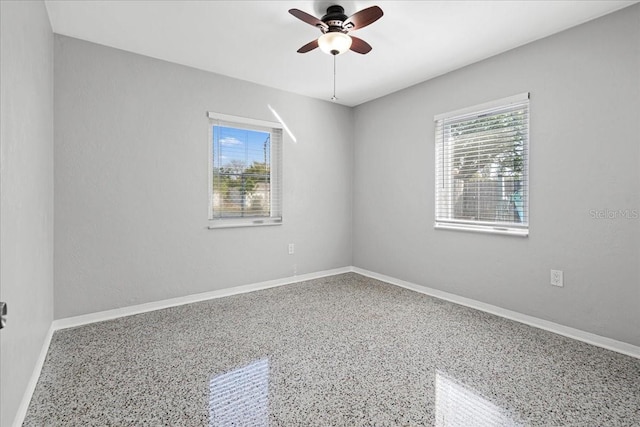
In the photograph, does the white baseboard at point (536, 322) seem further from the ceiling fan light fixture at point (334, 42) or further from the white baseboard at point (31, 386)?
the white baseboard at point (31, 386)

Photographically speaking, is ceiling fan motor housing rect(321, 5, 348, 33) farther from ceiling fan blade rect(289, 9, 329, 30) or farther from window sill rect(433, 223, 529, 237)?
window sill rect(433, 223, 529, 237)

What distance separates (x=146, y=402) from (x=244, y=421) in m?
0.59

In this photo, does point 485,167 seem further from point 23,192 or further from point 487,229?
point 23,192

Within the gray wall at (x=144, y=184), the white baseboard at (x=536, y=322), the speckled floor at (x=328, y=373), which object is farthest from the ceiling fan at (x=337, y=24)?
the white baseboard at (x=536, y=322)

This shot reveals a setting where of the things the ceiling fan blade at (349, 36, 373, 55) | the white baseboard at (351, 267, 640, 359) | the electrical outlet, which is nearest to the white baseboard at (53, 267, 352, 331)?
the white baseboard at (351, 267, 640, 359)

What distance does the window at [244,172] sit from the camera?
3.62 m

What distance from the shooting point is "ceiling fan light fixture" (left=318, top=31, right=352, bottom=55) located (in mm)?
2365

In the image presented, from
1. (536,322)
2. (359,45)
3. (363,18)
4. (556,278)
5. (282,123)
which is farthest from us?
(282,123)

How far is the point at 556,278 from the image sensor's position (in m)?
2.65

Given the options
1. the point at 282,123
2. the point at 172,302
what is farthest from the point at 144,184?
the point at 282,123

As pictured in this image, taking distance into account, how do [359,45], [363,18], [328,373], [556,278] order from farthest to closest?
1. [556,278]
2. [359,45]
3. [363,18]
4. [328,373]

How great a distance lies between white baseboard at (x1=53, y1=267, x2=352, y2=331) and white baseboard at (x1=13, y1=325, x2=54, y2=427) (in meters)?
0.32

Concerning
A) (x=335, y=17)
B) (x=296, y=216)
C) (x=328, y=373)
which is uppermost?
(x=335, y=17)

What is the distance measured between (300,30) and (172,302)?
9.45 feet
